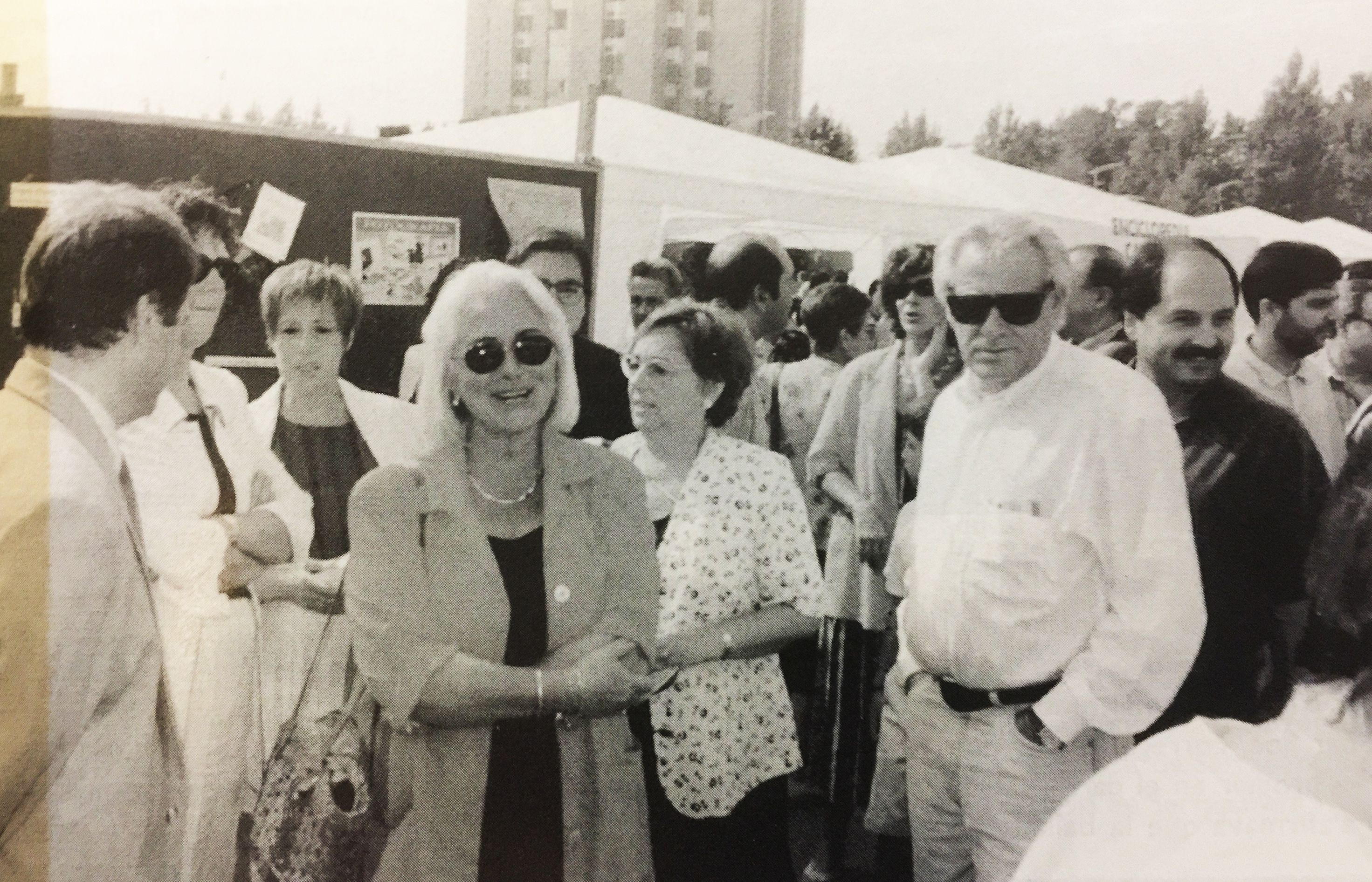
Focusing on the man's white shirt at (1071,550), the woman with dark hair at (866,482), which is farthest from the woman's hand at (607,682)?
the man's white shirt at (1071,550)

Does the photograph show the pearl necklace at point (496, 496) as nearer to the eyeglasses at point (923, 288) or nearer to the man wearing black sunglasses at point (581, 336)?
the man wearing black sunglasses at point (581, 336)

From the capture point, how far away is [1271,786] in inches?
71.3

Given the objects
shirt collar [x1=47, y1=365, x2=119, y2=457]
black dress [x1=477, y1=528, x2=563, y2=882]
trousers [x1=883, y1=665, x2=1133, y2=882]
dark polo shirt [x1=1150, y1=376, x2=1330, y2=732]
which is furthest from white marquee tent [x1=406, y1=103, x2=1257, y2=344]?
trousers [x1=883, y1=665, x2=1133, y2=882]

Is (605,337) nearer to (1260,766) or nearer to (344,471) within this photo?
(344,471)

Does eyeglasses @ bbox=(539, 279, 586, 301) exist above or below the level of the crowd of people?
above

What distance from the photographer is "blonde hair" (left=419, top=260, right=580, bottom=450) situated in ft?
6.11

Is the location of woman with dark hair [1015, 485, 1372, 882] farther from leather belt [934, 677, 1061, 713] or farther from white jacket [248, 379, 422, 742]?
white jacket [248, 379, 422, 742]

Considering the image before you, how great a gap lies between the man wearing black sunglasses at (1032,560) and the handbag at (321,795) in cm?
113

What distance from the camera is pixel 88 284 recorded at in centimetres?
181

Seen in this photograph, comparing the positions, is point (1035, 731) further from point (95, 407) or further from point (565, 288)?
point (95, 407)

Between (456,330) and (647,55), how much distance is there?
0.70 m

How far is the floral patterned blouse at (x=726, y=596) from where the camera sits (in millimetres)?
1923

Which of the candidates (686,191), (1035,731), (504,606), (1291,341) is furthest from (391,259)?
(1291,341)

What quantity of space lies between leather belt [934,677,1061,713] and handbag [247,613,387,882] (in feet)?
3.75
